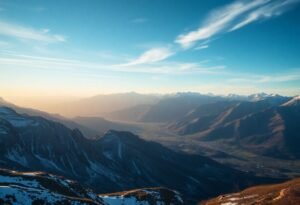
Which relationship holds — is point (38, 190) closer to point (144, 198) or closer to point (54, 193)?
point (54, 193)

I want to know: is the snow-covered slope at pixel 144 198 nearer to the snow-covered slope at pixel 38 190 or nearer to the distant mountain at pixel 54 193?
the distant mountain at pixel 54 193

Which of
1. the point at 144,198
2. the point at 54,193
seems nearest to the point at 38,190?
the point at 54,193

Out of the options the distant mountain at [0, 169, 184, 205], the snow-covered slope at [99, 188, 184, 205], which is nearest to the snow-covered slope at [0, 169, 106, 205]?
the distant mountain at [0, 169, 184, 205]

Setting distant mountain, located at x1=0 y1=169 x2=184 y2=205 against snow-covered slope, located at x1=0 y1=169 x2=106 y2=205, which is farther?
distant mountain, located at x1=0 y1=169 x2=184 y2=205

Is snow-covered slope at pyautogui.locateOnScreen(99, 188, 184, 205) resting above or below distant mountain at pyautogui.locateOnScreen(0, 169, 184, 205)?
below

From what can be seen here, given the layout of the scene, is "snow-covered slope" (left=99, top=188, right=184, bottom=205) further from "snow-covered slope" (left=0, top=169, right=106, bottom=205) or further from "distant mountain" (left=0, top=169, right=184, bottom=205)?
"snow-covered slope" (left=0, top=169, right=106, bottom=205)

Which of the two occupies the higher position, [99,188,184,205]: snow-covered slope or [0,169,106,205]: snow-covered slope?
[0,169,106,205]: snow-covered slope

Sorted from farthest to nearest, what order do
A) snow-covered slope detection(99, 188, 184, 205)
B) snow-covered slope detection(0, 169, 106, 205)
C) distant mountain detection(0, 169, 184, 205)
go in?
snow-covered slope detection(99, 188, 184, 205), distant mountain detection(0, 169, 184, 205), snow-covered slope detection(0, 169, 106, 205)

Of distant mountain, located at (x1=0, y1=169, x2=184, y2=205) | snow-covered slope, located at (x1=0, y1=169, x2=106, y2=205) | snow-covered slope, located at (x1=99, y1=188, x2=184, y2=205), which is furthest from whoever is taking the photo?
snow-covered slope, located at (x1=99, y1=188, x2=184, y2=205)
